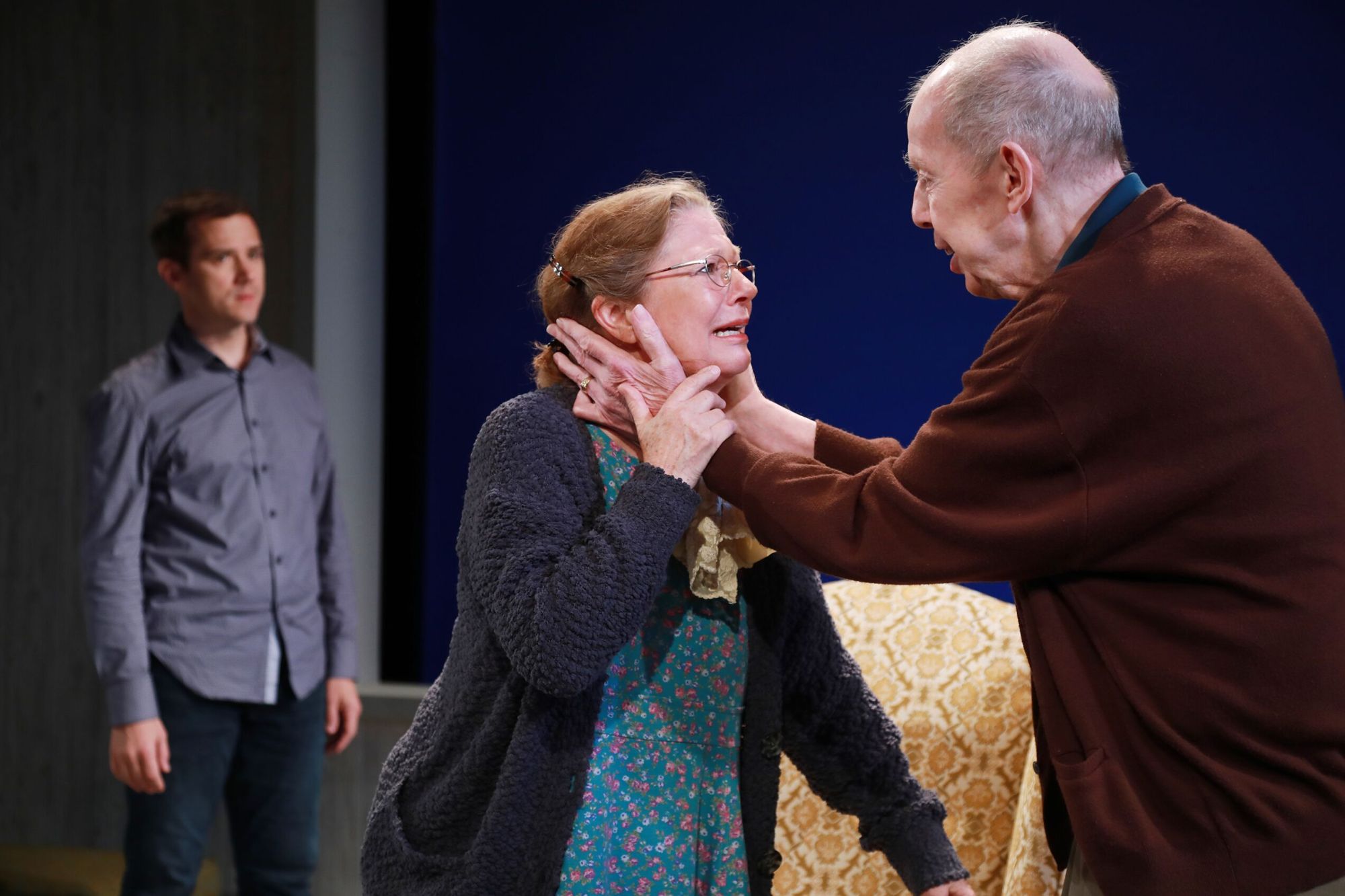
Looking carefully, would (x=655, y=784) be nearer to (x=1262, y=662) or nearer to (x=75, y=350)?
(x=1262, y=662)

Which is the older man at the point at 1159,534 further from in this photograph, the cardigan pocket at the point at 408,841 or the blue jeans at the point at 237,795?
the blue jeans at the point at 237,795

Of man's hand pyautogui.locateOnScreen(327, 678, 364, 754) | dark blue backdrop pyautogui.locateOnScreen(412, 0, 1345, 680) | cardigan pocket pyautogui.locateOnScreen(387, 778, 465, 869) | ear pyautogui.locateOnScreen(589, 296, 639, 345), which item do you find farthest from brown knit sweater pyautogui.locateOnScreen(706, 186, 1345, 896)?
man's hand pyautogui.locateOnScreen(327, 678, 364, 754)

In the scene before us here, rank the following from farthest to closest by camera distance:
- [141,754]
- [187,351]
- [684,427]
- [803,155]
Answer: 1. [803,155]
2. [187,351]
3. [141,754]
4. [684,427]

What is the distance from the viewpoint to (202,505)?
3455 mm

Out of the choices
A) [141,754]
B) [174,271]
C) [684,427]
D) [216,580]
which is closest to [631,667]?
[684,427]

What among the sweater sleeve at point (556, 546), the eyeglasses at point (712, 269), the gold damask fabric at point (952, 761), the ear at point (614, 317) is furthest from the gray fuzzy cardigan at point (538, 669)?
the gold damask fabric at point (952, 761)

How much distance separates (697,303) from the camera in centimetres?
186

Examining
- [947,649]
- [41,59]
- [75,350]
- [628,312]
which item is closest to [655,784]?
[628,312]

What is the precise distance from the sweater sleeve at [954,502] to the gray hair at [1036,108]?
29 centimetres

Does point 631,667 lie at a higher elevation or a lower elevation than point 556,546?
lower

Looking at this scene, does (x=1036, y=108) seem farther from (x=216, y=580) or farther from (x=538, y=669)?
(x=216, y=580)

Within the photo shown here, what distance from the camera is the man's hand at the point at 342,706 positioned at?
358 cm

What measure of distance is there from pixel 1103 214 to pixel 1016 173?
0.11 m

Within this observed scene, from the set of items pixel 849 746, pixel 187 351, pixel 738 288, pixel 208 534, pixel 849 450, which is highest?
pixel 738 288
